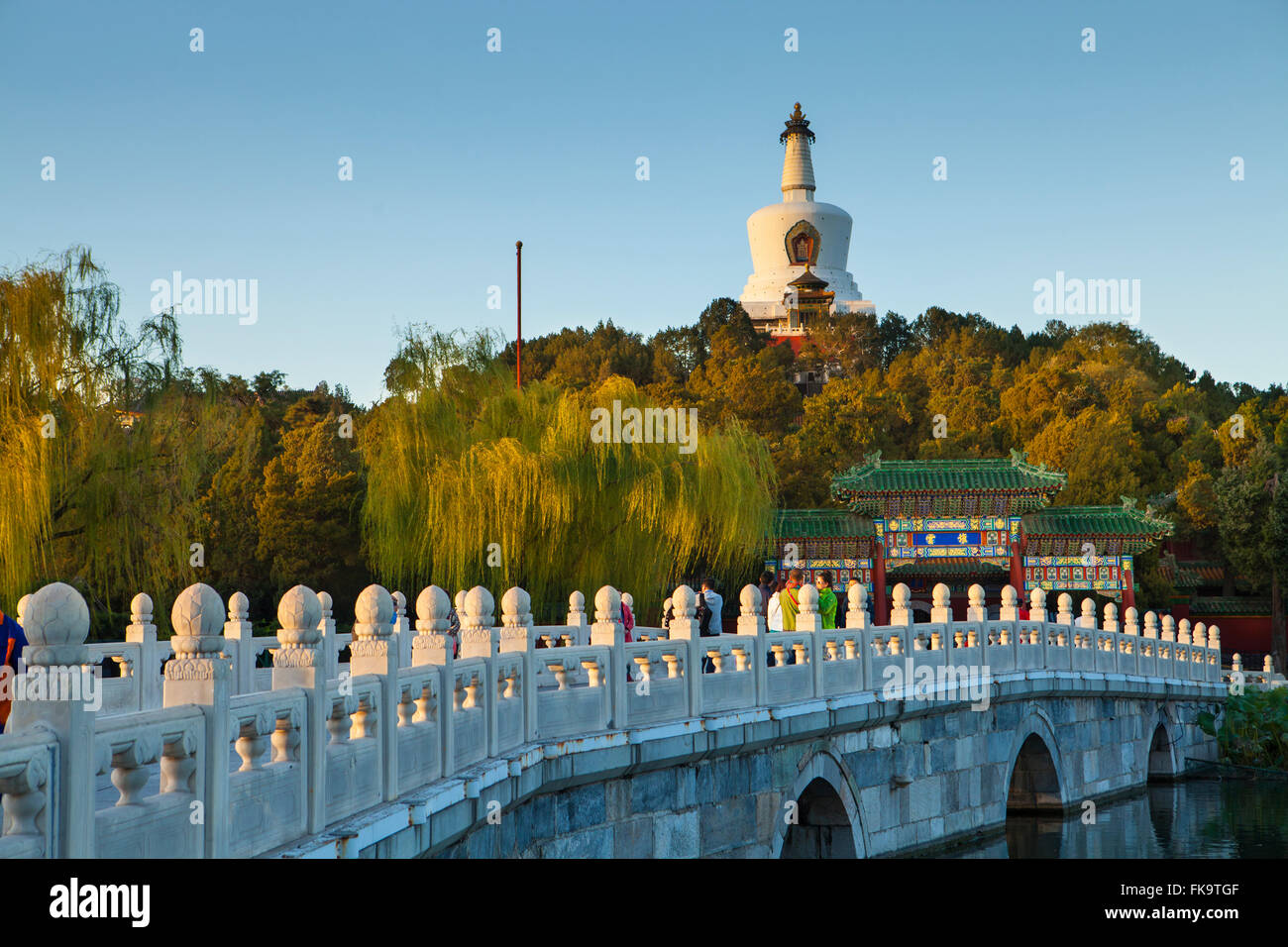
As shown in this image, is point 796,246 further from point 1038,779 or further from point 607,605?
point 607,605

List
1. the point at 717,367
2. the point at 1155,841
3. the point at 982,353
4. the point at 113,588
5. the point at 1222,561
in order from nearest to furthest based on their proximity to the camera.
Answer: the point at 113,588 → the point at 1155,841 → the point at 1222,561 → the point at 717,367 → the point at 982,353

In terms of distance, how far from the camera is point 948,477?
27.4 meters

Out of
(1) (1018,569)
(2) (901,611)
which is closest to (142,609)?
(2) (901,611)

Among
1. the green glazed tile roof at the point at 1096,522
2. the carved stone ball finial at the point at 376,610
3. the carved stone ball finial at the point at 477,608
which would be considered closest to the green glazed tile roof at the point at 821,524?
the green glazed tile roof at the point at 1096,522

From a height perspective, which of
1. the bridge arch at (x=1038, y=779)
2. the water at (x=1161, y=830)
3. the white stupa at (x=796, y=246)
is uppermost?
the white stupa at (x=796, y=246)

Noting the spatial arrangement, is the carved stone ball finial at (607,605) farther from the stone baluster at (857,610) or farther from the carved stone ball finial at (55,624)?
the carved stone ball finial at (55,624)

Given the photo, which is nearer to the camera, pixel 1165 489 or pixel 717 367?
pixel 1165 489

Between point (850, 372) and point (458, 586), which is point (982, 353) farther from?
point (458, 586)

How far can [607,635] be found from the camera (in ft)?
30.7

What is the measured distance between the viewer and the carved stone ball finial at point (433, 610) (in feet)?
24.1

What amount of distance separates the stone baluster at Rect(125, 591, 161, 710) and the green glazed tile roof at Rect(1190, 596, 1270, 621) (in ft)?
88.7

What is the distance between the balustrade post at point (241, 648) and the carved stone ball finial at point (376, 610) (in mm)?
3242
